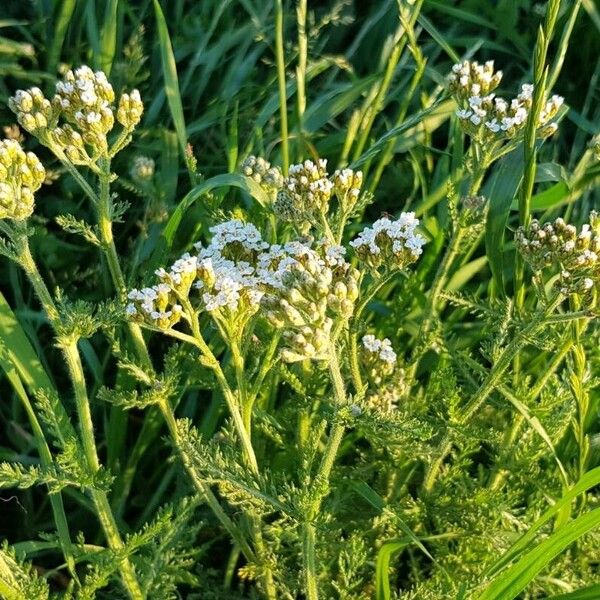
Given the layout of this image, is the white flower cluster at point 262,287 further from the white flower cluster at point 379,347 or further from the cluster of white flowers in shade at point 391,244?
the white flower cluster at point 379,347

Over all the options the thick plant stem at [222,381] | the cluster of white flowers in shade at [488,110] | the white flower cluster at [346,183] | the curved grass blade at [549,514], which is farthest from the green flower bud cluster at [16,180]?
the curved grass blade at [549,514]

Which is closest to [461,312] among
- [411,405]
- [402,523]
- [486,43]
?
[411,405]

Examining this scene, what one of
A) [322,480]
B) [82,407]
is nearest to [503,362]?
[322,480]

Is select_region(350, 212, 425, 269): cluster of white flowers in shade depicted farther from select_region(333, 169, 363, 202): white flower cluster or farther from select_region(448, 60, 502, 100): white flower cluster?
select_region(448, 60, 502, 100): white flower cluster

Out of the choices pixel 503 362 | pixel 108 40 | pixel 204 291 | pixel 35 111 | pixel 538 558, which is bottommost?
pixel 538 558

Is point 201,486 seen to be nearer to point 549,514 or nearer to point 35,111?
point 549,514

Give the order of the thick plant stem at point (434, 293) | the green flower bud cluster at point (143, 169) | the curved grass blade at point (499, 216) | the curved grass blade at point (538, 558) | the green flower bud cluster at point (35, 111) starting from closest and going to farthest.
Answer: the curved grass blade at point (538, 558) → the green flower bud cluster at point (35, 111) → the thick plant stem at point (434, 293) → the curved grass blade at point (499, 216) → the green flower bud cluster at point (143, 169)
